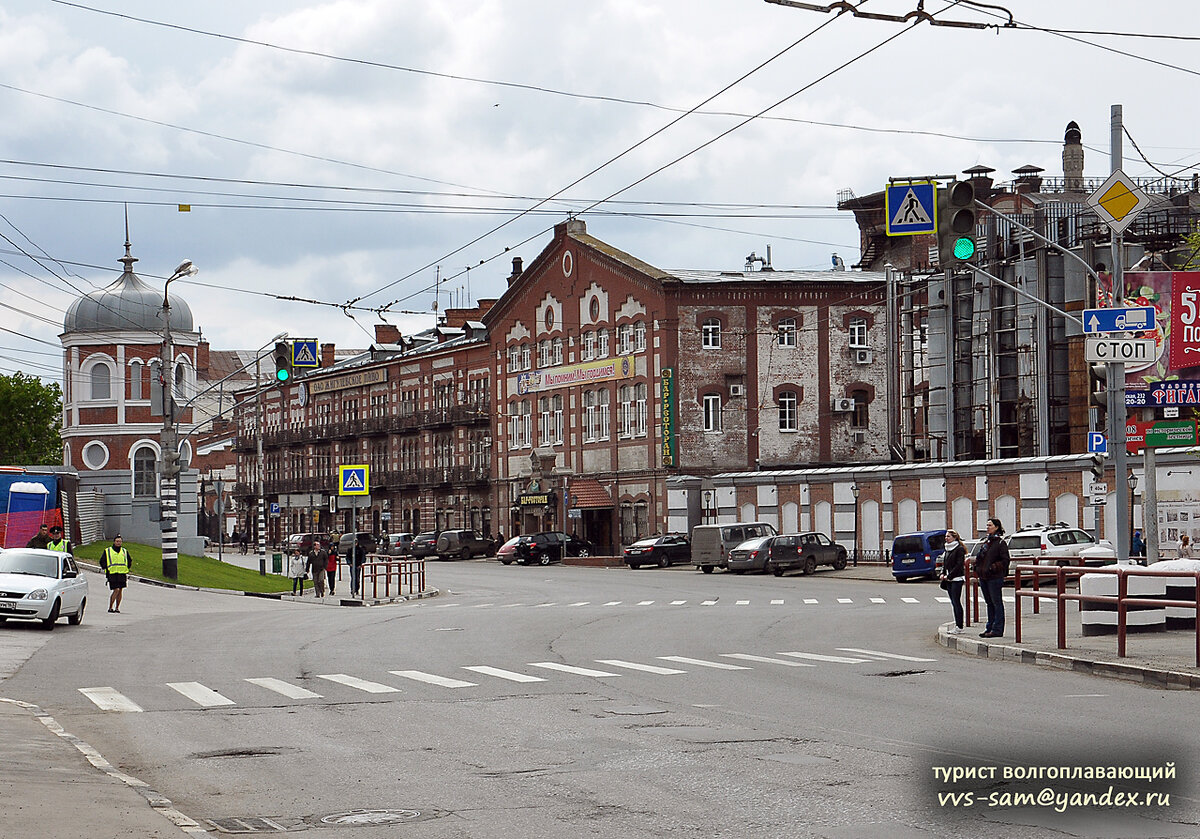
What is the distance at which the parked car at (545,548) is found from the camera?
70250 millimetres

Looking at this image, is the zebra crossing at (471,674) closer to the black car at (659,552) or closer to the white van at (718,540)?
the white van at (718,540)

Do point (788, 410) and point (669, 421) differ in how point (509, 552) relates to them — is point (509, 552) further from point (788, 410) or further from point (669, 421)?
point (788, 410)

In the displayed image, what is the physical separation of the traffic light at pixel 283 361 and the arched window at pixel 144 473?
39164 mm

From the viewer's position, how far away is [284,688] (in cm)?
1759

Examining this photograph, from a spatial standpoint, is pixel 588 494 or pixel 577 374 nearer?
pixel 588 494

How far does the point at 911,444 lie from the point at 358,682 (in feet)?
176

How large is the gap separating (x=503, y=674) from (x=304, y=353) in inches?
890

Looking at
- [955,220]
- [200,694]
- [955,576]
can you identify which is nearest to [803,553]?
[955,576]

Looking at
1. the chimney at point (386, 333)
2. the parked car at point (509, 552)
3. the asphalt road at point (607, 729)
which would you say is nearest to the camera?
the asphalt road at point (607, 729)

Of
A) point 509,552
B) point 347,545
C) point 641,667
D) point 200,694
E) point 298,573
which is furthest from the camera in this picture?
point 347,545

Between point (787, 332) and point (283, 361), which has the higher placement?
point (787, 332)

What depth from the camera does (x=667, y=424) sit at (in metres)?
69.9

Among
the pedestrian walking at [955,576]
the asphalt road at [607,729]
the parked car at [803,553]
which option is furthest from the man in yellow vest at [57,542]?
the parked car at [803,553]

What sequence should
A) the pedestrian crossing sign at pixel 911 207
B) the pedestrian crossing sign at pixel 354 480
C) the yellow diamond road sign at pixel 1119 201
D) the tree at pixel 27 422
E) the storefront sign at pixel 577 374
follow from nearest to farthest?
the yellow diamond road sign at pixel 1119 201 → the pedestrian crossing sign at pixel 911 207 → the pedestrian crossing sign at pixel 354 480 → the storefront sign at pixel 577 374 → the tree at pixel 27 422
